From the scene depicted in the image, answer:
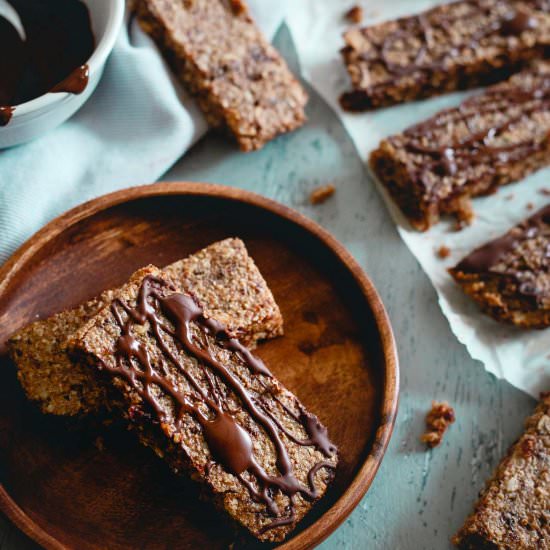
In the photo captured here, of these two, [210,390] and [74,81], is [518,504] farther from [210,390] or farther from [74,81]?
[74,81]

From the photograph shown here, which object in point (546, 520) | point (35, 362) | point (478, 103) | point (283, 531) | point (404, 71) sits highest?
point (35, 362)

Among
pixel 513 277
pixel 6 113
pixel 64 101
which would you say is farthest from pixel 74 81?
pixel 513 277

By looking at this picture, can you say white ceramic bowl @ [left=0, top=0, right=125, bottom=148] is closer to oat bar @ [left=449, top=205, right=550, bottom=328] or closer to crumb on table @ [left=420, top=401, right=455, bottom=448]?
oat bar @ [left=449, top=205, right=550, bottom=328]

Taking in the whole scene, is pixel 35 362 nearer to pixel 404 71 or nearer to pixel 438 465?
pixel 438 465

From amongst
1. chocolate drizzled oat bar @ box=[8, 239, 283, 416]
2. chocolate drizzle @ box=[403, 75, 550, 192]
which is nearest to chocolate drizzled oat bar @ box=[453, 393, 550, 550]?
chocolate drizzled oat bar @ box=[8, 239, 283, 416]

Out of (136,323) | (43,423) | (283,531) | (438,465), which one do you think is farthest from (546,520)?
(43,423)

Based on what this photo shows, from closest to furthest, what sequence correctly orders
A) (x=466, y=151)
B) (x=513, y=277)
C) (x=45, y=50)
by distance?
1. (x=45, y=50)
2. (x=513, y=277)
3. (x=466, y=151)
